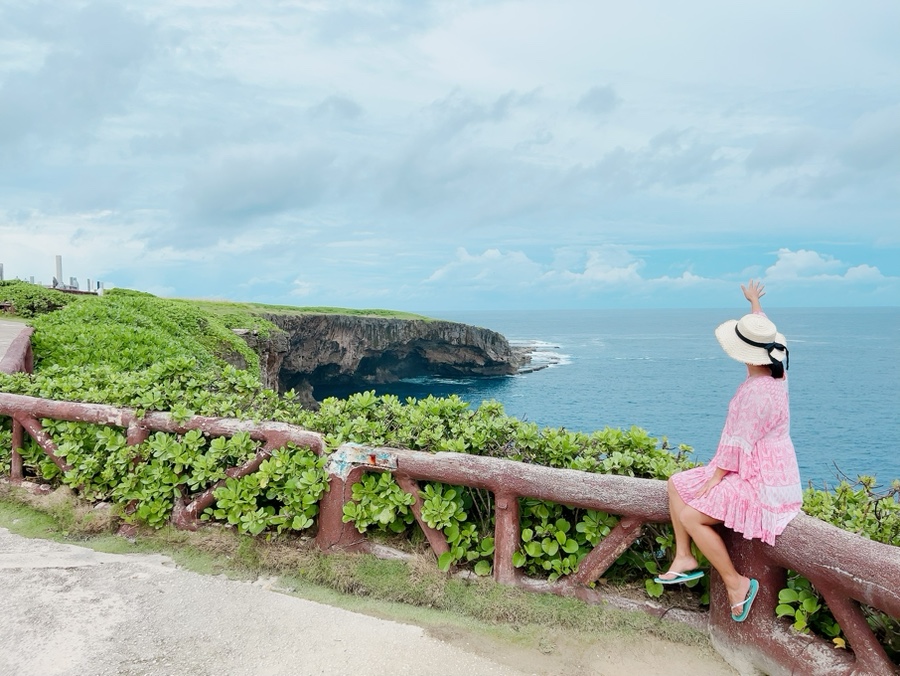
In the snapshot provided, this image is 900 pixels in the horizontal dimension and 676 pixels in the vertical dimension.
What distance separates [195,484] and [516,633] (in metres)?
2.89

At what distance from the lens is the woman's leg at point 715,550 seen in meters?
3.63

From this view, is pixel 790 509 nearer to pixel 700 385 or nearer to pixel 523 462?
pixel 523 462

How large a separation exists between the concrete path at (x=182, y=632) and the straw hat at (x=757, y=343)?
2.16 m

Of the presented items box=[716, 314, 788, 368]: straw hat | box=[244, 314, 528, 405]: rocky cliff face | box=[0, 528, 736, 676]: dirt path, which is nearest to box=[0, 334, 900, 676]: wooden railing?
box=[0, 528, 736, 676]: dirt path

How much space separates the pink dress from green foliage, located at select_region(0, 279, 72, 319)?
66.7ft

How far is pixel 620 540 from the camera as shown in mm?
4125

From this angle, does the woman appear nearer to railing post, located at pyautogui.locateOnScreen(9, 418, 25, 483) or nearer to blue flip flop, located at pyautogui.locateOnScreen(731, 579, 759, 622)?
blue flip flop, located at pyautogui.locateOnScreen(731, 579, 759, 622)

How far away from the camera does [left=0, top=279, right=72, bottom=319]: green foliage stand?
766 inches

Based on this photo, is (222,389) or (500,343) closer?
(222,389)

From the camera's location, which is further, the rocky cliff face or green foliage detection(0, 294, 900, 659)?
the rocky cliff face

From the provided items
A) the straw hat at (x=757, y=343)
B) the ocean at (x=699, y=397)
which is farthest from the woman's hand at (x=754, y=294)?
the ocean at (x=699, y=397)

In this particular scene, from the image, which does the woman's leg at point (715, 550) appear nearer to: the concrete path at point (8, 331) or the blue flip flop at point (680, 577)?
the blue flip flop at point (680, 577)

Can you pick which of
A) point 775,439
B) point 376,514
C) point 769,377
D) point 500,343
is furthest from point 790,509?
point 500,343

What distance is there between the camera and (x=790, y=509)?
11.7 feet
